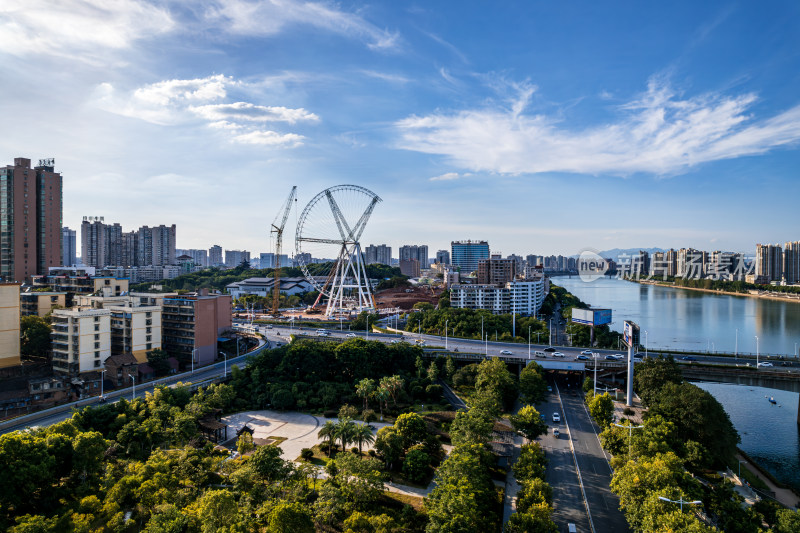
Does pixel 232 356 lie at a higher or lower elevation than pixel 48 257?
lower

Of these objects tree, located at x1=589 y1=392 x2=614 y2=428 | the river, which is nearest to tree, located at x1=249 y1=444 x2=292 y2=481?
tree, located at x1=589 y1=392 x2=614 y2=428

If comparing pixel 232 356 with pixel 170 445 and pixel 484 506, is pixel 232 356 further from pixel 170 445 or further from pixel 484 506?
pixel 484 506

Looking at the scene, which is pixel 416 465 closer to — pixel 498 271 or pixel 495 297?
pixel 495 297

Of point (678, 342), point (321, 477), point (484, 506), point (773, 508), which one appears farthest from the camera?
point (678, 342)

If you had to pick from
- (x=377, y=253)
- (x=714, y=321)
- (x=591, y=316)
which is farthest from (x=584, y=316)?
(x=377, y=253)

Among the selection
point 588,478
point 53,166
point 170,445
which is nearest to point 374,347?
point 170,445
